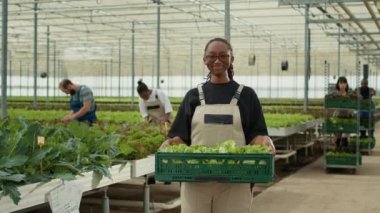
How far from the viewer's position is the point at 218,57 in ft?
9.12

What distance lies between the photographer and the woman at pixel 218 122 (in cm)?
275

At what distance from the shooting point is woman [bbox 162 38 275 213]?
2754mm

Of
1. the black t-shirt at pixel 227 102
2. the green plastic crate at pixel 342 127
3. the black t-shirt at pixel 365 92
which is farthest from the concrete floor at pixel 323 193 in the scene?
the black t-shirt at pixel 227 102

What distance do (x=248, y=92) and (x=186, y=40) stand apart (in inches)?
938

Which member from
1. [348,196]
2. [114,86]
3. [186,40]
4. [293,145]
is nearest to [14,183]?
[348,196]

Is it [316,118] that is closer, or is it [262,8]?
[316,118]

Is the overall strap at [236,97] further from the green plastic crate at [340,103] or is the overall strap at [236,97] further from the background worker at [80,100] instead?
the green plastic crate at [340,103]

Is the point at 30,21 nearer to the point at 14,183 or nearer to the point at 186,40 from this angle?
the point at 186,40

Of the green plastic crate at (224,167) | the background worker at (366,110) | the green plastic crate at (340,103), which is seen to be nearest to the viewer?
the green plastic crate at (224,167)

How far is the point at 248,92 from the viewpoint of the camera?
2873mm

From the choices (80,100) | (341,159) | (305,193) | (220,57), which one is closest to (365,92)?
(341,159)

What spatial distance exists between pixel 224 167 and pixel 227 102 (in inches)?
13.6

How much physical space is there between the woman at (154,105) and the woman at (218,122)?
458 cm

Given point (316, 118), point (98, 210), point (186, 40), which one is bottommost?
point (98, 210)
